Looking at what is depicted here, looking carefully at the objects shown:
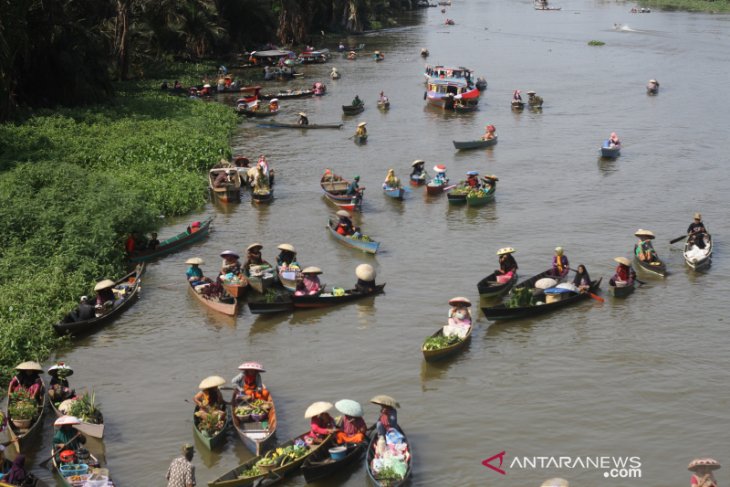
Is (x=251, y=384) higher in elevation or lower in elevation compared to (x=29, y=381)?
lower

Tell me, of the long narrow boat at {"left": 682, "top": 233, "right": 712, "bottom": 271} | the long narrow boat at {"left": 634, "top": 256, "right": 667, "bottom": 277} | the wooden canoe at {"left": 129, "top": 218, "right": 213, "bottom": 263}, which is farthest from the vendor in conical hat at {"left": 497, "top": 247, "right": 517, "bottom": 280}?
the wooden canoe at {"left": 129, "top": 218, "right": 213, "bottom": 263}

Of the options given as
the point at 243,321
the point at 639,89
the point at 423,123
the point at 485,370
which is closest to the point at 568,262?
the point at 485,370

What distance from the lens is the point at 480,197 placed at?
114 ft

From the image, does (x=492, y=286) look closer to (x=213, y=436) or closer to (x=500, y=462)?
(x=500, y=462)

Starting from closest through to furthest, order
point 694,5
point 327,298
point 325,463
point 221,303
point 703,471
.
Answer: point 703,471
point 325,463
point 221,303
point 327,298
point 694,5

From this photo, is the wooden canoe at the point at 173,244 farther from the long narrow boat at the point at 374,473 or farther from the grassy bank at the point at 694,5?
the grassy bank at the point at 694,5

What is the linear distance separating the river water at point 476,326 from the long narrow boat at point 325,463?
417 mm

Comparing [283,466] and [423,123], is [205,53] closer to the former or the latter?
[423,123]

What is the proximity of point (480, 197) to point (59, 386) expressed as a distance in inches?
790

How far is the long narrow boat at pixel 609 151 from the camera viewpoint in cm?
4269

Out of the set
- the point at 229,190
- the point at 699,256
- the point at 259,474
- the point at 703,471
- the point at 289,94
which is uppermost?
the point at 289,94

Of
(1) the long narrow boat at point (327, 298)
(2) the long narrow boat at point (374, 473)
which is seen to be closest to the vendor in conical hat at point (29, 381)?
(2) the long narrow boat at point (374, 473)

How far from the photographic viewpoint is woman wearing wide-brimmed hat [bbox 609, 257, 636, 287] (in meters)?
25.7

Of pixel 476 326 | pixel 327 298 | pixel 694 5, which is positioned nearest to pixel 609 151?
pixel 476 326
